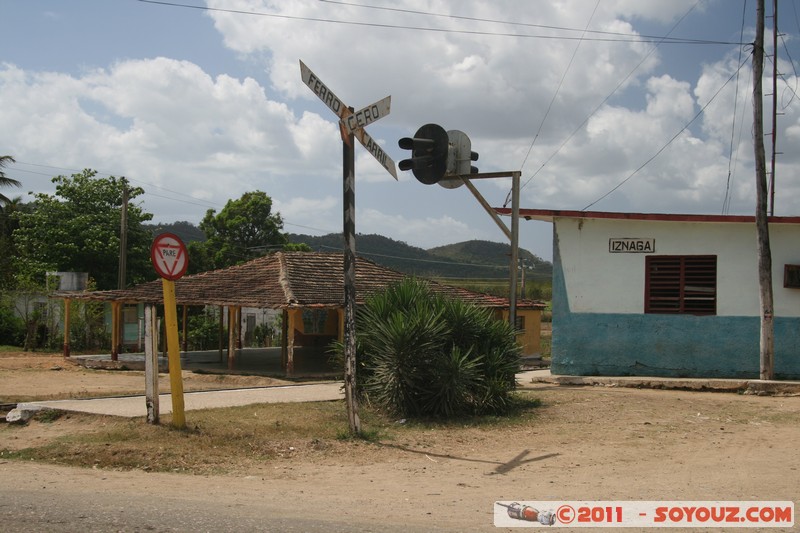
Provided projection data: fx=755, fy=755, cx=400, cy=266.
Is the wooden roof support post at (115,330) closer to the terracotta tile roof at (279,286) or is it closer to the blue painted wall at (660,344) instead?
the terracotta tile roof at (279,286)

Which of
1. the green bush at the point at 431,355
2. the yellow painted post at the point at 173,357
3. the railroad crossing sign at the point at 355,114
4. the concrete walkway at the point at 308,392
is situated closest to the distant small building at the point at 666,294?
the concrete walkway at the point at 308,392

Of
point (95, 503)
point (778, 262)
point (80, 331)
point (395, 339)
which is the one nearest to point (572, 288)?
point (778, 262)

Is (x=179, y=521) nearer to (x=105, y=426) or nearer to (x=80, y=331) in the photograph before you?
(x=105, y=426)

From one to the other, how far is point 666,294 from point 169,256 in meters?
10.8

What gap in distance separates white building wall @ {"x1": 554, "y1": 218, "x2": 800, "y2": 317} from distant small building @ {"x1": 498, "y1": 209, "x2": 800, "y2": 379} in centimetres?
2

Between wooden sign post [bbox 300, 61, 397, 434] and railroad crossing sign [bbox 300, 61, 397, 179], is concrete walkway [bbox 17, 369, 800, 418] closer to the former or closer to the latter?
wooden sign post [bbox 300, 61, 397, 434]

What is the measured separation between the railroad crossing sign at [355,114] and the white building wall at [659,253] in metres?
7.93

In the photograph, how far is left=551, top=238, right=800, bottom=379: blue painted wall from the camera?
15461 millimetres

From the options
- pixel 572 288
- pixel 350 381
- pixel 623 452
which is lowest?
pixel 623 452

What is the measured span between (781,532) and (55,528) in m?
5.60

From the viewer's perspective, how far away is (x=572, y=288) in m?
16.5

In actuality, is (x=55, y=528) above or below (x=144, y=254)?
below

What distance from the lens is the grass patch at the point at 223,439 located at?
8.41 meters

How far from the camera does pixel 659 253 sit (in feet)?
53.1
